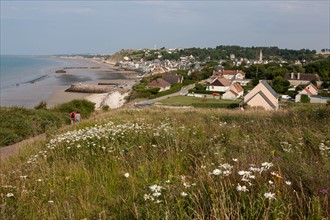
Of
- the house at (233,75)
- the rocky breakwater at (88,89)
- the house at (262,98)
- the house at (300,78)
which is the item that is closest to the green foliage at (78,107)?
the house at (262,98)

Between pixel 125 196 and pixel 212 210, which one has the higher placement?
pixel 212 210

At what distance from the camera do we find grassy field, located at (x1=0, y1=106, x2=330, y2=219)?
2.71 meters

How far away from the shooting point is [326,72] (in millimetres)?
81562

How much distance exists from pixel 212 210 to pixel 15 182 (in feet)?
10.7

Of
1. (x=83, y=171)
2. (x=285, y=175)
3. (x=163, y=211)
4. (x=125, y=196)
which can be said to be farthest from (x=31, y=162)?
(x=285, y=175)

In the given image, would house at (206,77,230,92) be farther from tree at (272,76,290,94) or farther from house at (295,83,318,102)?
house at (295,83,318,102)

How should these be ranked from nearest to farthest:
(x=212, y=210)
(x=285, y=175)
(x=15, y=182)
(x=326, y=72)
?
(x=212, y=210)
(x=285, y=175)
(x=15, y=182)
(x=326, y=72)

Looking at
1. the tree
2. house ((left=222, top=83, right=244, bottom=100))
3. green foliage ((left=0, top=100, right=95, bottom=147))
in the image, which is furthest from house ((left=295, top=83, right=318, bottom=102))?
green foliage ((left=0, top=100, right=95, bottom=147))

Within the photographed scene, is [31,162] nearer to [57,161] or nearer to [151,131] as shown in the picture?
[57,161]

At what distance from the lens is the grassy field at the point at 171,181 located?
2.71m

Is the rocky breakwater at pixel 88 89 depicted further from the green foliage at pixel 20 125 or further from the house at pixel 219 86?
the green foliage at pixel 20 125

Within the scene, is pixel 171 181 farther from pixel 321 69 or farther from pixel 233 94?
pixel 321 69

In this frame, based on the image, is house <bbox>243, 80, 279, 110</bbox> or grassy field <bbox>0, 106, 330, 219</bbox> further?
house <bbox>243, 80, 279, 110</bbox>

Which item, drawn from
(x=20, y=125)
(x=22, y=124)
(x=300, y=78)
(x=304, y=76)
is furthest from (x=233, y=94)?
(x=20, y=125)
